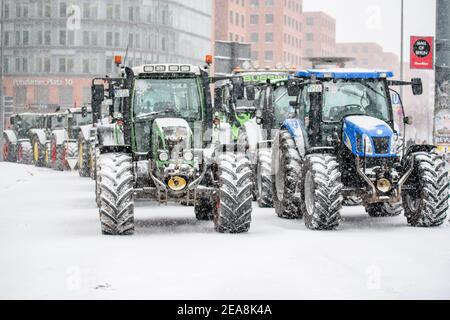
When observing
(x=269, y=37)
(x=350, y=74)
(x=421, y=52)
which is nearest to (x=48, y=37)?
(x=269, y=37)

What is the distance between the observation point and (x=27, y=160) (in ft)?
151

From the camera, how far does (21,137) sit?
160 ft

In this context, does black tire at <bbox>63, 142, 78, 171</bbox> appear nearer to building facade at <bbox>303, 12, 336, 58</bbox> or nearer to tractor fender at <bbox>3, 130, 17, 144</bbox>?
tractor fender at <bbox>3, 130, 17, 144</bbox>

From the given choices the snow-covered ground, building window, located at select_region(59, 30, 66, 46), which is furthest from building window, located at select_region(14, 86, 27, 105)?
the snow-covered ground

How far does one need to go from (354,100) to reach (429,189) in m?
2.22

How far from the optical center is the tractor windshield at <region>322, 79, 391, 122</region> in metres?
17.0

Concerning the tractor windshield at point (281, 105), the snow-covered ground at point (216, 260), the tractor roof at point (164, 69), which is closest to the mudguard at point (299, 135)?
the snow-covered ground at point (216, 260)

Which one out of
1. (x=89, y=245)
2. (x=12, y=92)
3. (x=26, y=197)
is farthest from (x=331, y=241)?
(x=12, y=92)

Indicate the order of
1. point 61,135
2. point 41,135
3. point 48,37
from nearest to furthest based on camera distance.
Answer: point 61,135 < point 41,135 < point 48,37

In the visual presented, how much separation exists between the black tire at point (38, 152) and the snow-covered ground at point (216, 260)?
2468cm

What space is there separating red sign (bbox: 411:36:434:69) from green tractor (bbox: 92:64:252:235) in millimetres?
6679

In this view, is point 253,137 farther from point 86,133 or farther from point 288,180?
point 86,133
